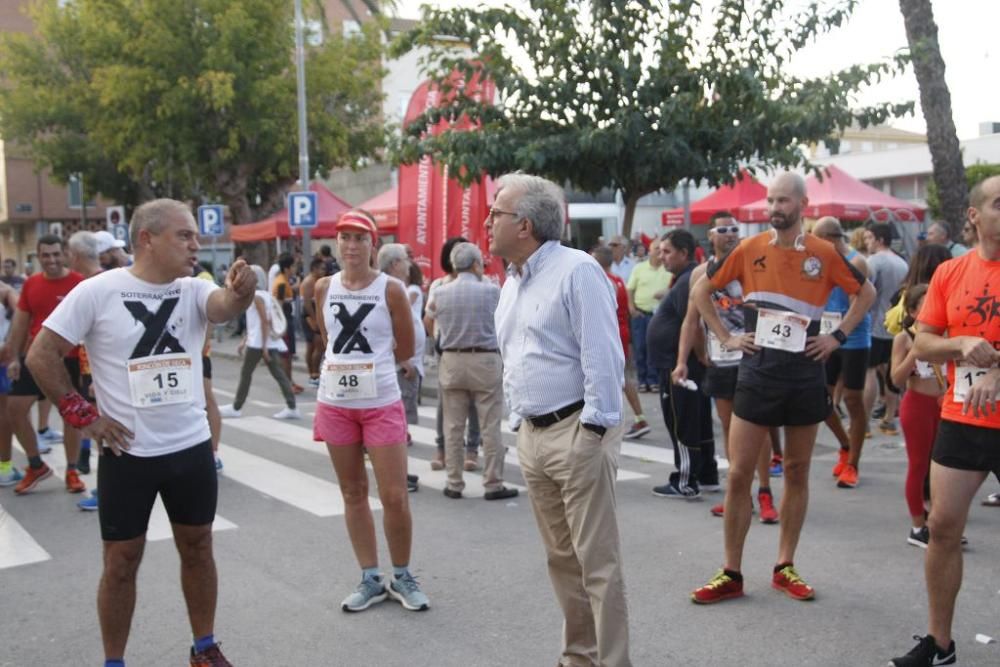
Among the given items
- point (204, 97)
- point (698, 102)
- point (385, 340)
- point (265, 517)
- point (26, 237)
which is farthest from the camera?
point (26, 237)

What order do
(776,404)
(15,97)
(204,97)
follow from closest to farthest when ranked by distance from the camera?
(776,404) < (204,97) < (15,97)

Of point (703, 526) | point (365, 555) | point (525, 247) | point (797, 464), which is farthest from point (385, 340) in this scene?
point (703, 526)

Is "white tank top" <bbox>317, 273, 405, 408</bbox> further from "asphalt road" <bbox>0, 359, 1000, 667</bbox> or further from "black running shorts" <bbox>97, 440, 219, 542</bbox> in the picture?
"black running shorts" <bbox>97, 440, 219, 542</bbox>

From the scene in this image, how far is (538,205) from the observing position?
3.84 m

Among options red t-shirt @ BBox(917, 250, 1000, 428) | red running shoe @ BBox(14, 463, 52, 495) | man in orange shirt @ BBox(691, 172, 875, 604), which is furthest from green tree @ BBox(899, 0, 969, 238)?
red running shoe @ BBox(14, 463, 52, 495)

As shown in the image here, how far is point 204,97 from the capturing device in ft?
91.4

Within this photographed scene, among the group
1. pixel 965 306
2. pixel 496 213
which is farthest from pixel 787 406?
pixel 496 213

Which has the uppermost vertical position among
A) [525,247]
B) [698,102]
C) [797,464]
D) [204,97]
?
[204,97]

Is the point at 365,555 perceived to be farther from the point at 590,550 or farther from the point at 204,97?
the point at 204,97

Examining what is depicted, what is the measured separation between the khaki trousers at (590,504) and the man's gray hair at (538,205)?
2.28 ft

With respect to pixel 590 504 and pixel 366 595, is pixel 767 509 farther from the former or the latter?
pixel 590 504

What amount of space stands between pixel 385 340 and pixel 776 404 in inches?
79.2

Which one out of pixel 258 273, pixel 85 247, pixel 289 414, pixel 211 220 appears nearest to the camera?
pixel 258 273

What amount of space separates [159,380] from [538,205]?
1.62 metres
